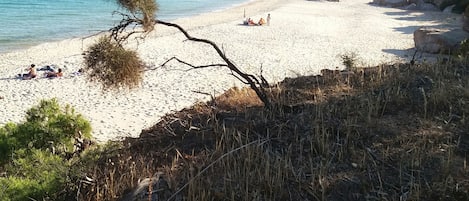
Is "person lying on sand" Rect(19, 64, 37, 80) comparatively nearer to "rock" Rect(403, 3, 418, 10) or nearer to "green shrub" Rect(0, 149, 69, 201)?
"green shrub" Rect(0, 149, 69, 201)

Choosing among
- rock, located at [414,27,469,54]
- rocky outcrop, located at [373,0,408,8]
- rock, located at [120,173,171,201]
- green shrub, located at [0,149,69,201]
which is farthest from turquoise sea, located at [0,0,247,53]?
rock, located at [120,173,171,201]

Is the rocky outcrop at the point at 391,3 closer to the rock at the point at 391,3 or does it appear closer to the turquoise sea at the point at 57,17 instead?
the rock at the point at 391,3

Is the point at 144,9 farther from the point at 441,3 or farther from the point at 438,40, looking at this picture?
the point at 441,3

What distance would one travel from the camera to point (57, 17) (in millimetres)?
31766

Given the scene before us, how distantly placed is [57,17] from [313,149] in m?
31.0

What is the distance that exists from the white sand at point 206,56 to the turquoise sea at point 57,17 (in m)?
2.08

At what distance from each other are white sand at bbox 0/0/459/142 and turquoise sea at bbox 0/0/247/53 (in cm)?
208

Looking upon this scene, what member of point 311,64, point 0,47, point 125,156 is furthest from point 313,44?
point 125,156

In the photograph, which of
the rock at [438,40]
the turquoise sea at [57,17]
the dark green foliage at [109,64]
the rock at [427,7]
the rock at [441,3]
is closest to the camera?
the dark green foliage at [109,64]

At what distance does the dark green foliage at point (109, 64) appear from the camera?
4770mm

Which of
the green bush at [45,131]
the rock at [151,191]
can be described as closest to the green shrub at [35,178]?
the green bush at [45,131]

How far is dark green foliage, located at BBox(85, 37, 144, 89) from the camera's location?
4.77 metres

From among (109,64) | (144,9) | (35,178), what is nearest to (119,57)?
(109,64)

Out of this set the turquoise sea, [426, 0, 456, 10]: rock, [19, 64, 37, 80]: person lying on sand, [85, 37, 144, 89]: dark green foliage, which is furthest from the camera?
[426, 0, 456, 10]: rock
